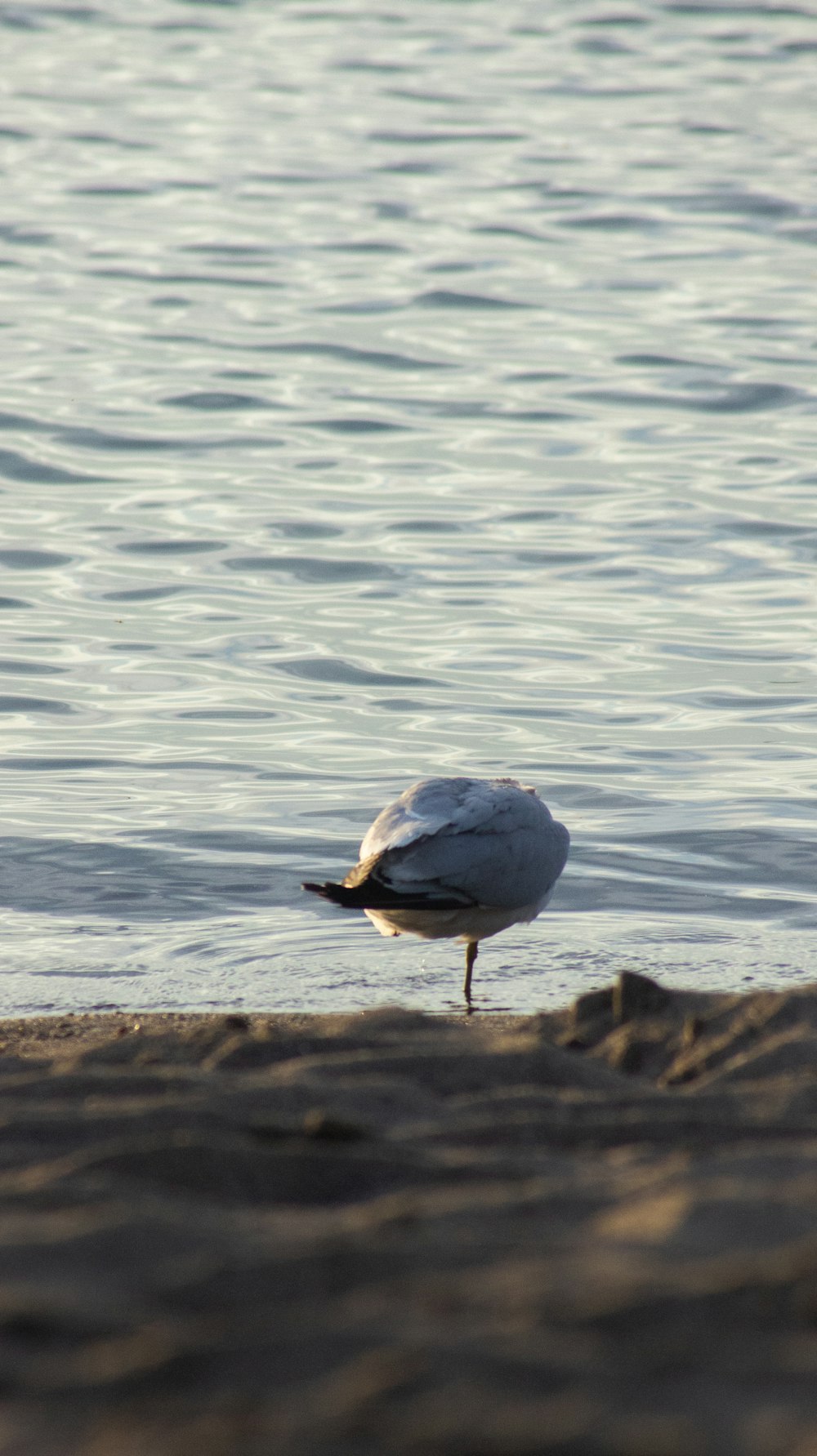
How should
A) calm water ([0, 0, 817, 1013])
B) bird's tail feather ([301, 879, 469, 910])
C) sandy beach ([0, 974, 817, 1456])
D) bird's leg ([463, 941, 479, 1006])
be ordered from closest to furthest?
1. sandy beach ([0, 974, 817, 1456])
2. bird's tail feather ([301, 879, 469, 910])
3. bird's leg ([463, 941, 479, 1006])
4. calm water ([0, 0, 817, 1013])

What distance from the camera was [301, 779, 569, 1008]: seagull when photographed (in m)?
5.81

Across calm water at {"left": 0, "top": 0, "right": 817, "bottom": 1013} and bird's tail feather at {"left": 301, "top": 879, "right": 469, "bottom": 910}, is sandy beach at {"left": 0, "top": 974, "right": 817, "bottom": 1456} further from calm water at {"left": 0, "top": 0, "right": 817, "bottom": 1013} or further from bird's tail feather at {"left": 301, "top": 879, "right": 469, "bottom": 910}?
calm water at {"left": 0, "top": 0, "right": 817, "bottom": 1013}

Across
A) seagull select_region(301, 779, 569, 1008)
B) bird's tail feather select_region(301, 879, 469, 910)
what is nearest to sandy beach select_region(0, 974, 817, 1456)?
bird's tail feather select_region(301, 879, 469, 910)

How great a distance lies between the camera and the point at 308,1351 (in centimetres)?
221

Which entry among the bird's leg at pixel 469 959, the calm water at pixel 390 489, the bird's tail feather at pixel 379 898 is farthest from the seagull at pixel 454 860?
the calm water at pixel 390 489

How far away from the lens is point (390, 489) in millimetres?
12398

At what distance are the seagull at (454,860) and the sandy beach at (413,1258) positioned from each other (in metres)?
1.85

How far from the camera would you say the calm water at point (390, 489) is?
7.18m

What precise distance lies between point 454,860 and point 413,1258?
3.36 meters

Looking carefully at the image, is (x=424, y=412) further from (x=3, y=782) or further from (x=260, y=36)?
(x=260, y=36)

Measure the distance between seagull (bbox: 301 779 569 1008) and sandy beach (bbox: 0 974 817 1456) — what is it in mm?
1846

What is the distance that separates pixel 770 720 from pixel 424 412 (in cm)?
563

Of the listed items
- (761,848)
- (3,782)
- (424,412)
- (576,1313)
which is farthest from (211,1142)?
(424,412)

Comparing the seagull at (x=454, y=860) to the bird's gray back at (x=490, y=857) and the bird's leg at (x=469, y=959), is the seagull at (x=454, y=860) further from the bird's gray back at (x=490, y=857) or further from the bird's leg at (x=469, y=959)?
the bird's leg at (x=469, y=959)
